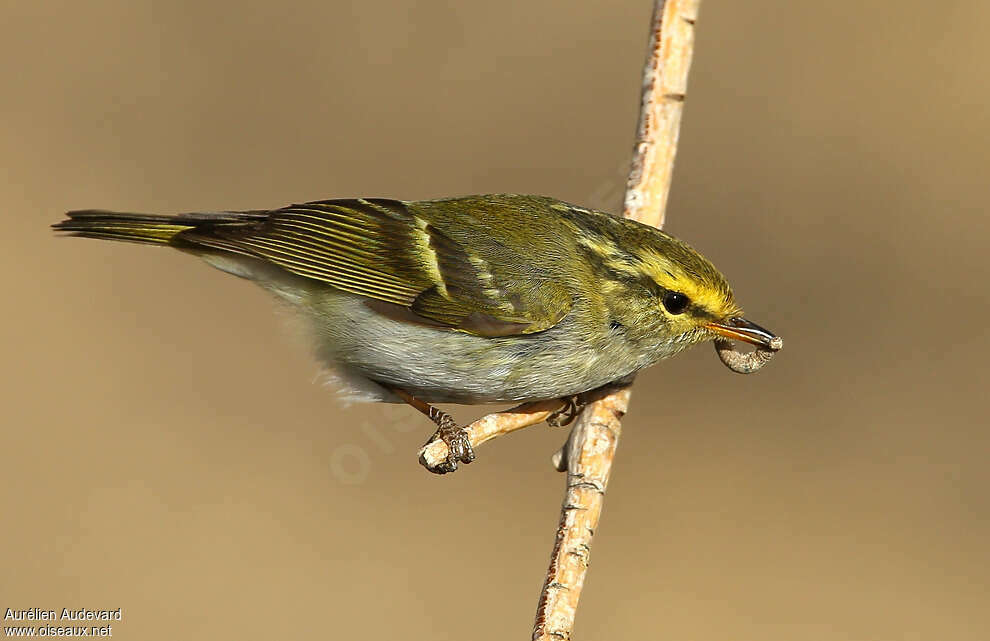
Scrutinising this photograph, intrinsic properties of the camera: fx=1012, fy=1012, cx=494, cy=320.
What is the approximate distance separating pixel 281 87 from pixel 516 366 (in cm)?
638

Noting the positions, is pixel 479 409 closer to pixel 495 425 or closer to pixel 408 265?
pixel 408 265

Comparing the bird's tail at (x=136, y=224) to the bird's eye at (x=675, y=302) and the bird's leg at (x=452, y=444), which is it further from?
the bird's eye at (x=675, y=302)

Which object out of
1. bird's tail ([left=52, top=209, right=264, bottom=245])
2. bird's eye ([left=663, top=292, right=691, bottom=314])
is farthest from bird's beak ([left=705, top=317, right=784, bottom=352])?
bird's tail ([left=52, top=209, right=264, bottom=245])

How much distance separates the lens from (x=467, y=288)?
167 inches

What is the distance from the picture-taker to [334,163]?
9172 mm

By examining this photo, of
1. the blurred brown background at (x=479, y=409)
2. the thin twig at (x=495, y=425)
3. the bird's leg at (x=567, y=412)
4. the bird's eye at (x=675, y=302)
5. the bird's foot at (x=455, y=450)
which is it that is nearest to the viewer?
the thin twig at (x=495, y=425)

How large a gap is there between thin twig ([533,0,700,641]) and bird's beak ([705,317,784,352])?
1.57ft

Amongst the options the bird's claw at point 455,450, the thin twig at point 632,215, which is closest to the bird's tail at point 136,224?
the bird's claw at point 455,450

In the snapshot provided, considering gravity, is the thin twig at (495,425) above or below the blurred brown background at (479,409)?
below

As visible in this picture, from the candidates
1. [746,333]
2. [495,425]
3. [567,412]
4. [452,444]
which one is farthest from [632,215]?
[452,444]

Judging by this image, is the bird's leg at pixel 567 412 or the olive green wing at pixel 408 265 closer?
the olive green wing at pixel 408 265

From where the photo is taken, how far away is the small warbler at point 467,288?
13.4 ft

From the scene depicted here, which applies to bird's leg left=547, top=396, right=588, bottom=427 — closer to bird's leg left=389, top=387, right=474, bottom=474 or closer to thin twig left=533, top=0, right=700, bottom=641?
thin twig left=533, top=0, right=700, bottom=641

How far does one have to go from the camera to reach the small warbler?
407cm
